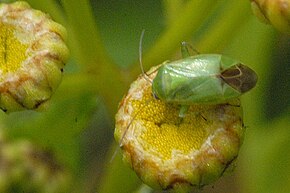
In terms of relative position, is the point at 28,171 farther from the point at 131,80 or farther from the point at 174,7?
the point at 174,7

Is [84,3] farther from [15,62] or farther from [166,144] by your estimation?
[166,144]

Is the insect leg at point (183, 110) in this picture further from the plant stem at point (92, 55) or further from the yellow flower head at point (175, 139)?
the plant stem at point (92, 55)

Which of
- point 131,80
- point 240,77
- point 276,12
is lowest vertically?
point 131,80

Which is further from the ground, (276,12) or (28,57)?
(276,12)

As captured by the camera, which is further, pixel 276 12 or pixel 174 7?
pixel 174 7

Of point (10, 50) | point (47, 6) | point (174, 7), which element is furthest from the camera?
point (174, 7)

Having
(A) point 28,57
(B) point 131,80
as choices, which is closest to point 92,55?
(B) point 131,80

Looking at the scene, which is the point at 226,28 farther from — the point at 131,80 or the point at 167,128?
the point at 167,128

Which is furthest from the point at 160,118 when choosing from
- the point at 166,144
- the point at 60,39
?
the point at 60,39

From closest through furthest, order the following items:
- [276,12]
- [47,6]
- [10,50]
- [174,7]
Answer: [276,12] → [10,50] → [47,6] → [174,7]
